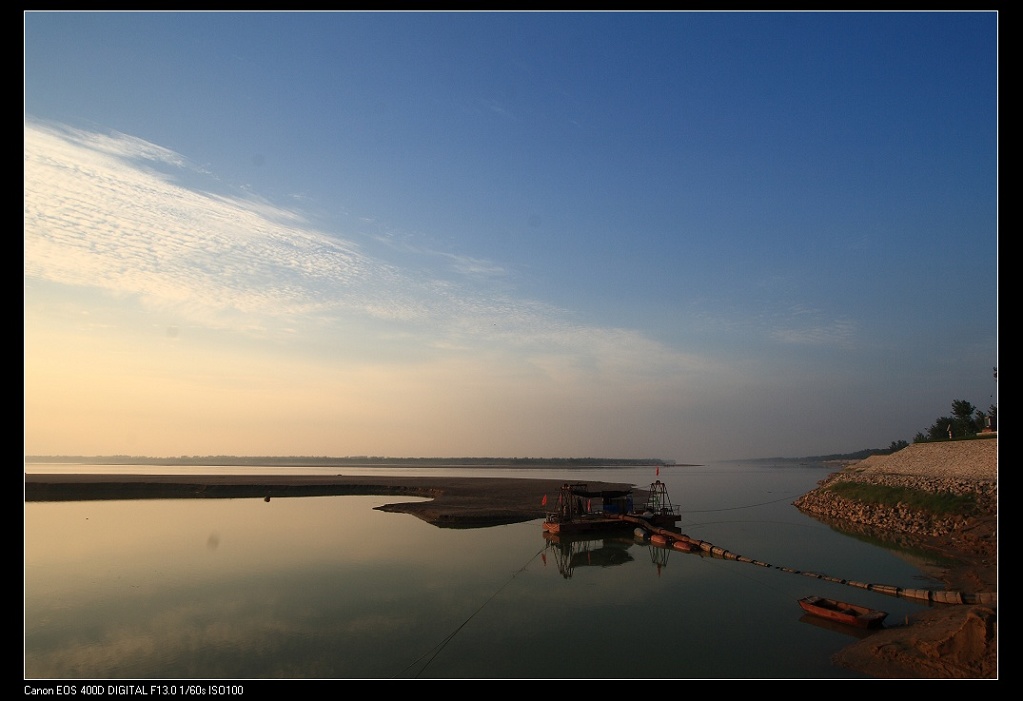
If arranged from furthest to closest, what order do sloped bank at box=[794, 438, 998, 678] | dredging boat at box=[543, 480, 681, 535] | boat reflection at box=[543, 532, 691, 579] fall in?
dredging boat at box=[543, 480, 681, 535] → boat reflection at box=[543, 532, 691, 579] → sloped bank at box=[794, 438, 998, 678]

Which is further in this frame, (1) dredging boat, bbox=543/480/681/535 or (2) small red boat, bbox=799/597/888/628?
(1) dredging boat, bbox=543/480/681/535

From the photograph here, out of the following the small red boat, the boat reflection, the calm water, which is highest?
the small red boat

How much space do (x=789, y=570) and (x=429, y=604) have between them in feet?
61.4

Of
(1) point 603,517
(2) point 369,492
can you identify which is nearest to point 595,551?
(1) point 603,517

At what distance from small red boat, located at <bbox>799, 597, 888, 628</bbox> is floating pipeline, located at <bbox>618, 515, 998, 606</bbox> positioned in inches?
144

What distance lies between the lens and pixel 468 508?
5466 centimetres

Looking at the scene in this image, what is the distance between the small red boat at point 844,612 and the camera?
62.9 feet

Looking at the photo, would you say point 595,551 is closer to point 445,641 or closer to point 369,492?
point 445,641

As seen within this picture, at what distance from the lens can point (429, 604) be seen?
23031 millimetres

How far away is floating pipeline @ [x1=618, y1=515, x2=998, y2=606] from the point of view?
21.6m

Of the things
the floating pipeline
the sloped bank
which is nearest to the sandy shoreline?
the floating pipeline

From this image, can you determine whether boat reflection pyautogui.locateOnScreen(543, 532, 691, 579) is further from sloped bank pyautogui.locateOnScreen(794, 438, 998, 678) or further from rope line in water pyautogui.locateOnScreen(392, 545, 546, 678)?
sloped bank pyautogui.locateOnScreen(794, 438, 998, 678)

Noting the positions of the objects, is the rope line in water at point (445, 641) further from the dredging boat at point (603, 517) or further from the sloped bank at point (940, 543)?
the dredging boat at point (603, 517)
